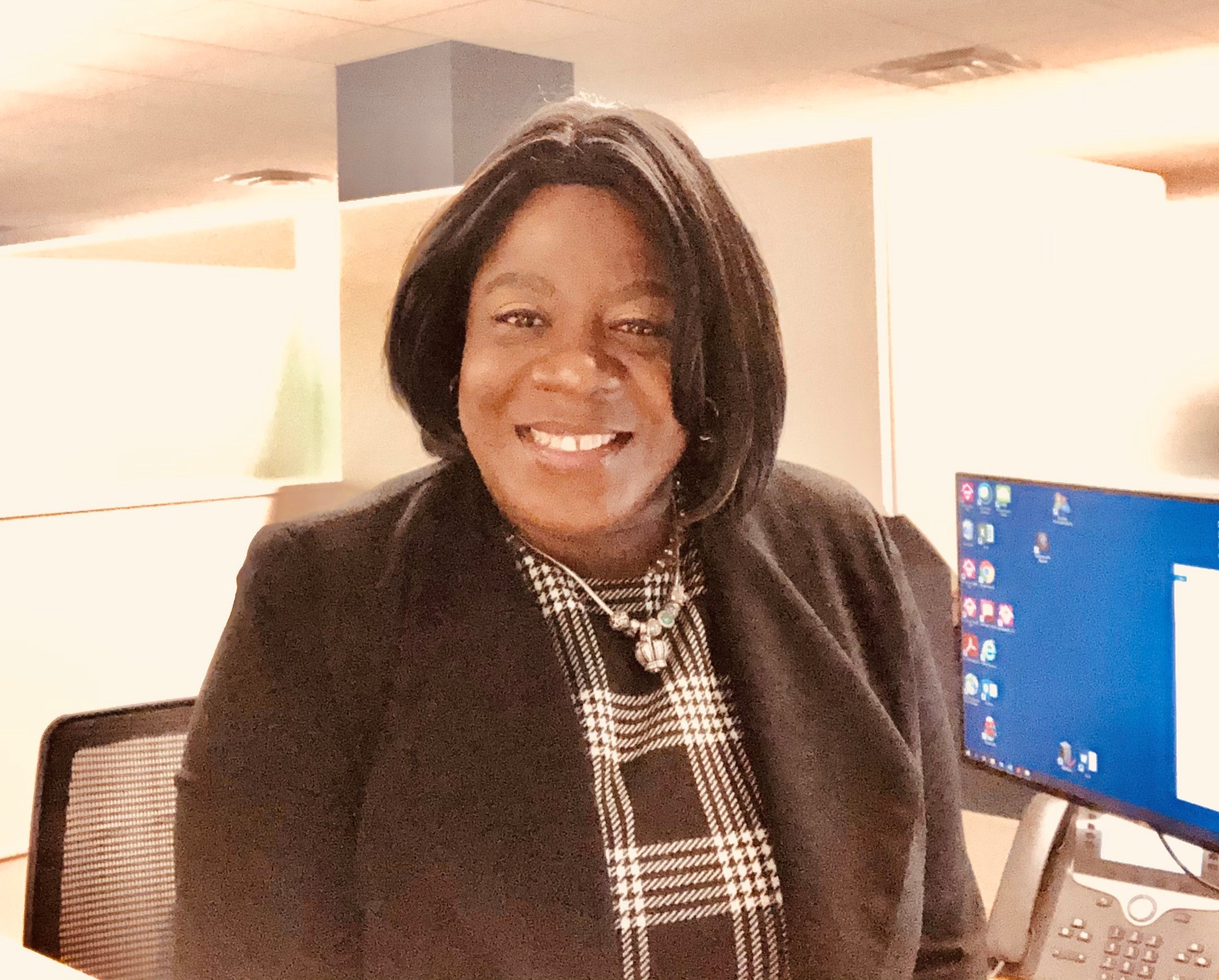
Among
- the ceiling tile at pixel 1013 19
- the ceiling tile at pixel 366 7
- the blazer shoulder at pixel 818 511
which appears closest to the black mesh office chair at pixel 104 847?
the blazer shoulder at pixel 818 511

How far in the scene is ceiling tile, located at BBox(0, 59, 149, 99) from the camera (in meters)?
4.27

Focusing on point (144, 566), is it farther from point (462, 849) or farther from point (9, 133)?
point (9, 133)

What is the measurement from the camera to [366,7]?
3625 millimetres

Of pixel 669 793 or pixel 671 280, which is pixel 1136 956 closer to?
pixel 669 793

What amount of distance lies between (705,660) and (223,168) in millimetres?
6135

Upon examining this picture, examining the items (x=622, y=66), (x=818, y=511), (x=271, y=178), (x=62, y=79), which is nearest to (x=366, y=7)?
(x=622, y=66)

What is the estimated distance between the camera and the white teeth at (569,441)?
88cm

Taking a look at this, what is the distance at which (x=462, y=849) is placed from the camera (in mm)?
835

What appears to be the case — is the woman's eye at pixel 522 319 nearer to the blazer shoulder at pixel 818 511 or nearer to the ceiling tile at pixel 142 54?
the blazer shoulder at pixel 818 511

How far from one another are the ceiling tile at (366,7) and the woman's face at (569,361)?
297 cm

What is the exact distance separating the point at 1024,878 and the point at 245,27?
3565mm

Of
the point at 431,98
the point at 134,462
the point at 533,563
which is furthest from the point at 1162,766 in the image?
the point at 431,98

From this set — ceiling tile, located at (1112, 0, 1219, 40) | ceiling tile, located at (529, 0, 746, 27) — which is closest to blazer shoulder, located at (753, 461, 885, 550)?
ceiling tile, located at (529, 0, 746, 27)

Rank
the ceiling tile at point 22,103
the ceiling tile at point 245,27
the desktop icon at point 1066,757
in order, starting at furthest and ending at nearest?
1. the ceiling tile at point 22,103
2. the ceiling tile at point 245,27
3. the desktop icon at point 1066,757
